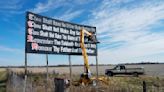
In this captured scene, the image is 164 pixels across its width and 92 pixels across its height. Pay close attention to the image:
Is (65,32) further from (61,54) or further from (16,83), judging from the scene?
(16,83)

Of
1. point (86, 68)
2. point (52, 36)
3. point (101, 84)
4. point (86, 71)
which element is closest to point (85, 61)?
point (86, 68)

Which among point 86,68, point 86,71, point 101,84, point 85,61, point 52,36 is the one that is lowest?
point 101,84

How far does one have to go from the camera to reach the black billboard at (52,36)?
22867 mm

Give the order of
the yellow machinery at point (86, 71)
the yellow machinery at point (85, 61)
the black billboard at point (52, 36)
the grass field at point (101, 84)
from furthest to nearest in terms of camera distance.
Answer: the yellow machinery at point (85, 61)
the yellow machinery at point (86, 71)
the black billboard at point (52, 36)
the grass field at point (101, 84)

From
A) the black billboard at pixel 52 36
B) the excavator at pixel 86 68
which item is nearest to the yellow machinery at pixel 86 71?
the excavator at pixel 86 68

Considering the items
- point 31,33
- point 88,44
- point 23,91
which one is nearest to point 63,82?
point 23,91

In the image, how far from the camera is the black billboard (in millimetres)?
22867

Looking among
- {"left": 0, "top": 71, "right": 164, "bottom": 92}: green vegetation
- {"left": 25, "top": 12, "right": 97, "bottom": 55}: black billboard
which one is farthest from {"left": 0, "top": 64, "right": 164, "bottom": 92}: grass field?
{"left": 25, "top": 12, "right": 97, "bottom": 55}: black billboard

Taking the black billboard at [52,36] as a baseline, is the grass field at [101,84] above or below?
below

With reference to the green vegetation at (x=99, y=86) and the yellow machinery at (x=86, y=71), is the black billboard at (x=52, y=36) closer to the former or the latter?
the yellow machinery at (x=86, y=71)

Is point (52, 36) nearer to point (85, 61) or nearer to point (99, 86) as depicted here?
point (85, 61)

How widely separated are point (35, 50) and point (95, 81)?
5.32 m

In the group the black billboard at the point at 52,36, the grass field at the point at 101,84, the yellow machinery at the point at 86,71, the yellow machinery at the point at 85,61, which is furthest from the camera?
the yellow machinery at the point at 85,61

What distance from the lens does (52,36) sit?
25828mm
